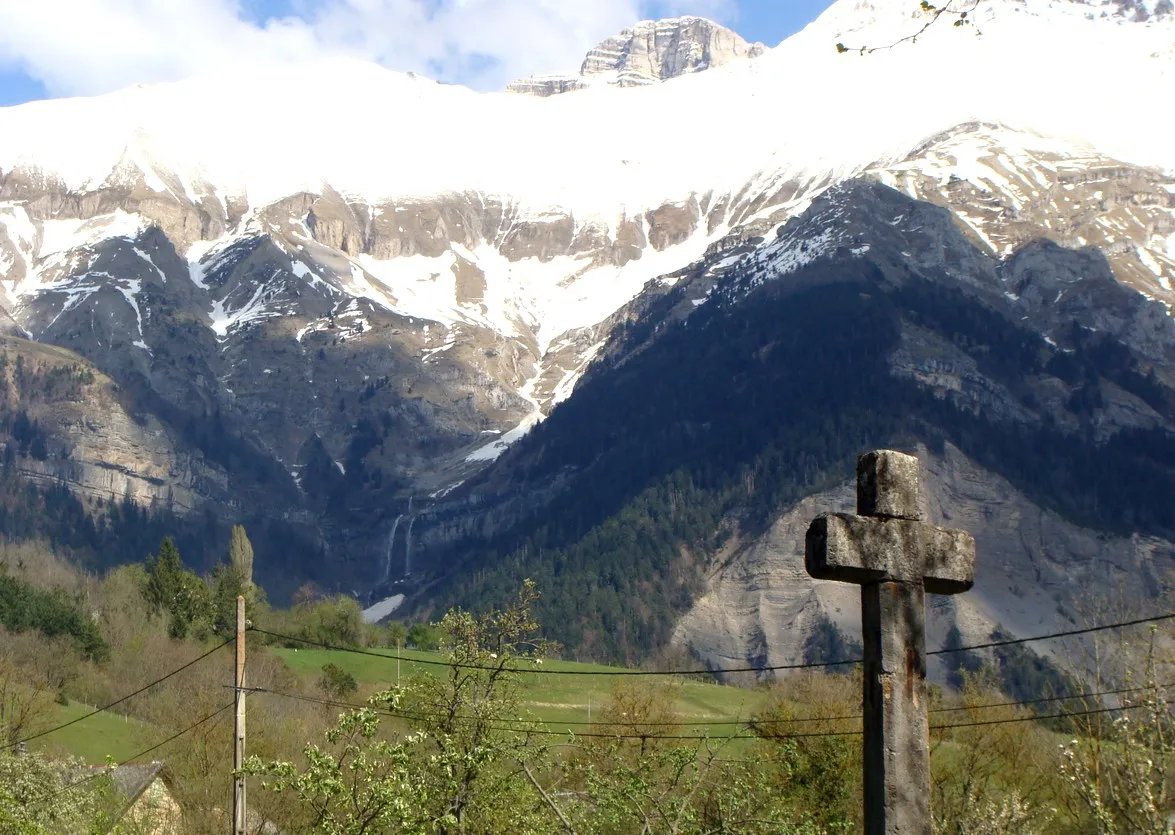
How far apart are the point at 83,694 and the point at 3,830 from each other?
78456mm

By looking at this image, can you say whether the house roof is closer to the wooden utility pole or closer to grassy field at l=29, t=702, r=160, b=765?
grassy field at l=29, t=702, r=160, b=765

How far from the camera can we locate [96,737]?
87.1 metres

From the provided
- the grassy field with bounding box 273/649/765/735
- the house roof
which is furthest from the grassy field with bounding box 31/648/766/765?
the house roof

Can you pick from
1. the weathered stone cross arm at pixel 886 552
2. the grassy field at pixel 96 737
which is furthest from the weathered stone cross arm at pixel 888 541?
the grassy field at pixel 96 737

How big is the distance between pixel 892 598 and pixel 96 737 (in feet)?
269

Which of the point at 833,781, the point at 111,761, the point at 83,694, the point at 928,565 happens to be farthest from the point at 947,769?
the point at 83,694

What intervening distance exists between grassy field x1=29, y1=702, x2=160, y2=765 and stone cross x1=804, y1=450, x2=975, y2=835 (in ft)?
235

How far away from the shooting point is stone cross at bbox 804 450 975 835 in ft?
41.9

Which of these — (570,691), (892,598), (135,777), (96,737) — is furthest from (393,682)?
(892,598)

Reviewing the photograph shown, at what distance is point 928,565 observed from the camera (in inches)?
529

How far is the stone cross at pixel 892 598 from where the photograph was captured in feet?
41.9

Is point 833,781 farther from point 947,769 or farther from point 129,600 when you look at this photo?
point 129,600

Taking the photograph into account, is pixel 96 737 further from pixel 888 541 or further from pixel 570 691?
pixel 888 541

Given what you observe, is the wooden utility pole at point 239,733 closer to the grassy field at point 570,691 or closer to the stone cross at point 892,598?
the stone cross at point 892,598
